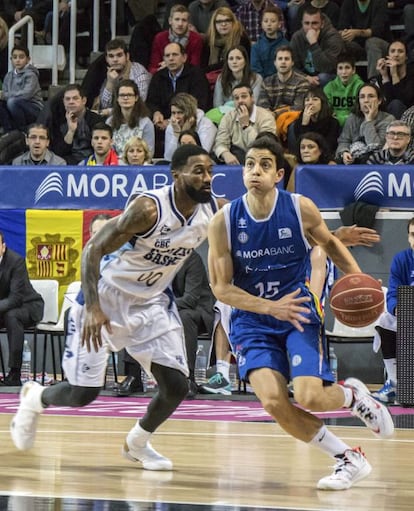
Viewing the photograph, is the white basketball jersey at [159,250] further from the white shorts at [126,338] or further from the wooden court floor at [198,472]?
the wooden court floor at [198,472]

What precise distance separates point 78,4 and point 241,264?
1048 centimetres

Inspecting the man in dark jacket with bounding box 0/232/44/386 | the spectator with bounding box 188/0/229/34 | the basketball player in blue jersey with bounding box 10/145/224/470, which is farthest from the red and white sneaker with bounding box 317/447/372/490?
the spectator with bounding box 188/0/229/34

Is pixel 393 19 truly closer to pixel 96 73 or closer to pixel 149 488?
pixel 96 73

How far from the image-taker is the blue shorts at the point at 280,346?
19.0 ft

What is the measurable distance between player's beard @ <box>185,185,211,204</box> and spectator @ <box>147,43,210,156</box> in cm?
706

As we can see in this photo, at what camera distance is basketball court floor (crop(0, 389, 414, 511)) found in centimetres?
542

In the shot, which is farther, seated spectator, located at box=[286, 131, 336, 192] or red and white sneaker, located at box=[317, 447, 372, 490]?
seated spectator, located at box=[286, 131, 336, 192]

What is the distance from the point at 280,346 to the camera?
598 centimetres

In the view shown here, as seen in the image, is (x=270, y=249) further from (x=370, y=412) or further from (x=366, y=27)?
(x=366, y=27)

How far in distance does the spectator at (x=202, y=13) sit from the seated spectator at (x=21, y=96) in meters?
2.04

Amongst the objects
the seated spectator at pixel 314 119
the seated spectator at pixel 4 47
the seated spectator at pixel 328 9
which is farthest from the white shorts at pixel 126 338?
the seated spectator at pixel 4 47

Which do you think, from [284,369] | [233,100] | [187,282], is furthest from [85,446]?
[233,100]

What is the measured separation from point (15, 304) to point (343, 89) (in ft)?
14.0

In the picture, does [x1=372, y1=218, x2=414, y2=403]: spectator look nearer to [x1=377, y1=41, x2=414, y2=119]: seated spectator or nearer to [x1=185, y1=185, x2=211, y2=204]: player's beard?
[x1=377, y1=41, x2=414, y2=119]: seated spectator
